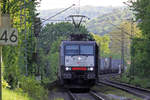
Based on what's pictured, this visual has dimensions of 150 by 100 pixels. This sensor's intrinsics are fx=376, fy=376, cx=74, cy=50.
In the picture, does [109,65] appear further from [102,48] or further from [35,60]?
[102,48]

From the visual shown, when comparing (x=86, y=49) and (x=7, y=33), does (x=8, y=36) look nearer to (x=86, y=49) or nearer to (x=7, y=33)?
(x=7, y=33)

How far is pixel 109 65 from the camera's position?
2464 inches

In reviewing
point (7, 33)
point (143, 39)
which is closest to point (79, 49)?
point (143, 39)

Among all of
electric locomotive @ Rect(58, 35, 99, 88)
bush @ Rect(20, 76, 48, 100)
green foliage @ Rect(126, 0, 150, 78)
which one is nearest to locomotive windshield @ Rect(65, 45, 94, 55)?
electric locomotive @ Rect(58, 35, 99, 88)

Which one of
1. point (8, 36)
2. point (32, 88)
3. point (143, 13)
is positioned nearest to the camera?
point (8, 36)

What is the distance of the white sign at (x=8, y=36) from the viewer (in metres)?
8.26

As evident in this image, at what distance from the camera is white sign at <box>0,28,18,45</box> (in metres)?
8.26

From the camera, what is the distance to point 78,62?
24.0 metres

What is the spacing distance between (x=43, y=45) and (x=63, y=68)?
54.3 metres

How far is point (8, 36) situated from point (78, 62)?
51.9ft

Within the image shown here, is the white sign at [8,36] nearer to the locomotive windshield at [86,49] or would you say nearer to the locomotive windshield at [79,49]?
the locomotive windshield at [79,49]

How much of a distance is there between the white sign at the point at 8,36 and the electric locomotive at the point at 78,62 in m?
15.5

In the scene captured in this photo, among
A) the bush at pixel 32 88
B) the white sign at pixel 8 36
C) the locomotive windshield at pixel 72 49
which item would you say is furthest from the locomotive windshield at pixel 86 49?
the white sign at pixel 8 36

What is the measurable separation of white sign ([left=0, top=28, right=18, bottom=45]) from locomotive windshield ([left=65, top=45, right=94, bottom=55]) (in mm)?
15847
